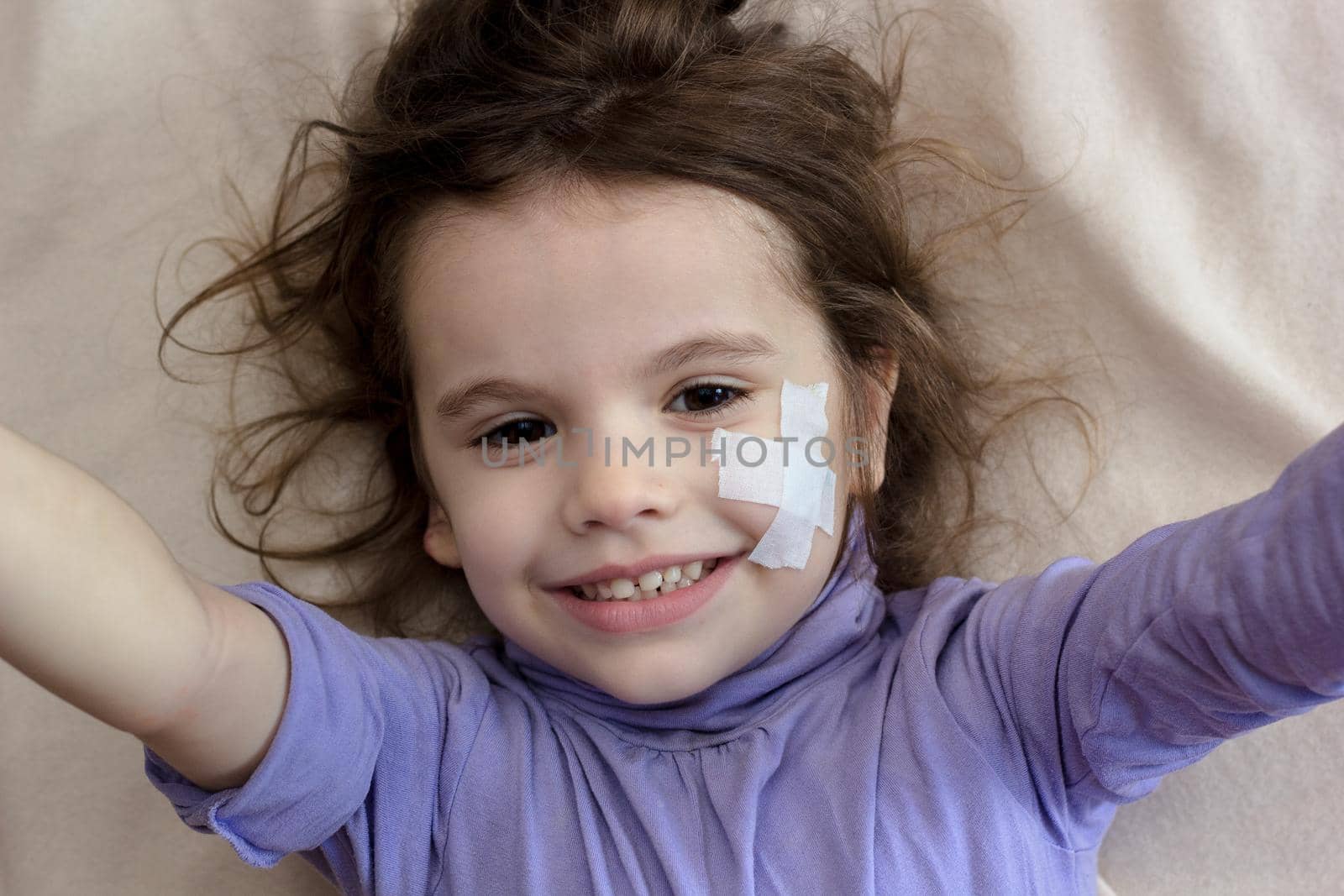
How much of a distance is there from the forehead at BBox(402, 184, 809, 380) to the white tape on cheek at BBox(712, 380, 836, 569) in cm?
9

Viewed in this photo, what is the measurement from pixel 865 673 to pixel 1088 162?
0.87 metres

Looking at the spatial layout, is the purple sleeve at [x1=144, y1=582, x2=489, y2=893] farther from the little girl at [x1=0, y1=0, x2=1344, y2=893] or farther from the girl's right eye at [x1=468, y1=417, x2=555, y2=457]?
the girl's right eye at [x1=468, y1=417, x2=555, y2=457]

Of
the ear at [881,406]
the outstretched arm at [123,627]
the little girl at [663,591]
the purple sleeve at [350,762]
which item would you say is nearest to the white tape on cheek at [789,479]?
the little girl at [663,591]

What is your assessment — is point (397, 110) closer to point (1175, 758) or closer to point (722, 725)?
point (722, 725)

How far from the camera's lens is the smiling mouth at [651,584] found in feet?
4.74

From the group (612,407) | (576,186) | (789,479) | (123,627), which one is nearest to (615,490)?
(612,407)

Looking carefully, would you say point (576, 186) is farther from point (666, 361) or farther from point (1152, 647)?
point (1152, 647)

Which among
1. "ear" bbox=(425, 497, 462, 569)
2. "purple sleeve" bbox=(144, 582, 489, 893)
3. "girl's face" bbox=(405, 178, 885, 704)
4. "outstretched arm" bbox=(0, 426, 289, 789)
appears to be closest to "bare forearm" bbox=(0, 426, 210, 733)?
"outstretched arm" bbox=(0, 426, 289, 789)

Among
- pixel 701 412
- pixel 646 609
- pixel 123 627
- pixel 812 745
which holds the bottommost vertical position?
pixel 812 745

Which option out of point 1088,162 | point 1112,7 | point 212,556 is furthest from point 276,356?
point 1112,7

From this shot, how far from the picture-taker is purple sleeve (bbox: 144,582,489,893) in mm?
1261

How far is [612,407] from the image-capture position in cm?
140

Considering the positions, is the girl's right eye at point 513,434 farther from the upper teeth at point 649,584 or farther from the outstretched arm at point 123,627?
the outstretched arm at point 123,627

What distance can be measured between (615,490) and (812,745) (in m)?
0.41
